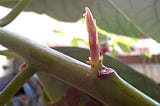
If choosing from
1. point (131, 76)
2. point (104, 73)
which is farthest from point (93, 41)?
point (131, 76)

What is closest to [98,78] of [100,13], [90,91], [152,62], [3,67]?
[90,91]

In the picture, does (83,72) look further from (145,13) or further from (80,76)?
(145,13)

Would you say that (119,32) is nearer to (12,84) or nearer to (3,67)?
(12,84)

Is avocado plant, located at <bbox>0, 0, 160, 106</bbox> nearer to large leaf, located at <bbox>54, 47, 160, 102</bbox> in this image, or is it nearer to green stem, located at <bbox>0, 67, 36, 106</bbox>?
green stem, located at <bbox>0, 67, 36, 106</bbox>

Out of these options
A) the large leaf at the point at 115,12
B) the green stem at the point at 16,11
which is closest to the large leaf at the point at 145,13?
the large leaf at the point at 115,12

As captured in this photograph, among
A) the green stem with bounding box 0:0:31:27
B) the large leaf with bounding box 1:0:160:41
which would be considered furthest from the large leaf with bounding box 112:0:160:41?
the green stem with bounding box 0:0:31:27
